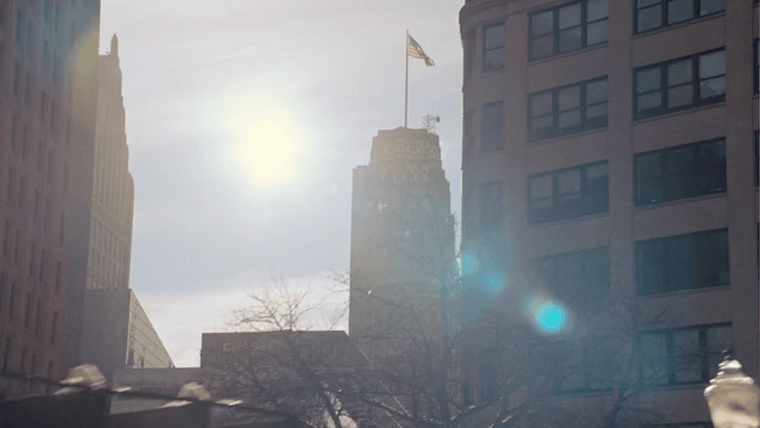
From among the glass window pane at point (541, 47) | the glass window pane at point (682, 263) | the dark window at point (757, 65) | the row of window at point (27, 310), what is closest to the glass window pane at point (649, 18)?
the glass window pane at point (541, 47)

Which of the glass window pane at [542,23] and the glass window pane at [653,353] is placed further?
the glass window pane at [542,23]

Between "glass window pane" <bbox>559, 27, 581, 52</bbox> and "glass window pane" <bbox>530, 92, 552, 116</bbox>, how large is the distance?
1975 mm

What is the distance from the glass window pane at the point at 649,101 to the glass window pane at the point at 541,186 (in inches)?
180

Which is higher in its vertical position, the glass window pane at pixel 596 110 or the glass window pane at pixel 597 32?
the glass window pane at pixel 597 32

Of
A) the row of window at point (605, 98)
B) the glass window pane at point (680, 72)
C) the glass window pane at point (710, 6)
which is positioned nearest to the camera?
the row of window at point (605, 98)

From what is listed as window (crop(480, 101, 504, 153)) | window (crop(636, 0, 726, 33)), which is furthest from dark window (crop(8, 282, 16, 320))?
window (crop(636, 0, 726, 33))

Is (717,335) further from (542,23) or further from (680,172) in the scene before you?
(542,23)

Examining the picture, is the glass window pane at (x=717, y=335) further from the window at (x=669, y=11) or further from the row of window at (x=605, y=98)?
the window at (x=669, y=11)

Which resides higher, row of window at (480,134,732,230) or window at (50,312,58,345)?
row of window at (480,134,732,230)

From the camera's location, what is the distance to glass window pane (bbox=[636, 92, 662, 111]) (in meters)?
49.8

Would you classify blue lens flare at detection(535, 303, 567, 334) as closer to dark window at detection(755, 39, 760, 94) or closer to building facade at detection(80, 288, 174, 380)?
dark window at detection(755, 39, 760, 94)

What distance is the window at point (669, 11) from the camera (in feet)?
160

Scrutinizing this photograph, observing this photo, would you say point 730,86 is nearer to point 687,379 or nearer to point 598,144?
point 598,144

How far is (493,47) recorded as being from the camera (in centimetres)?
5559
